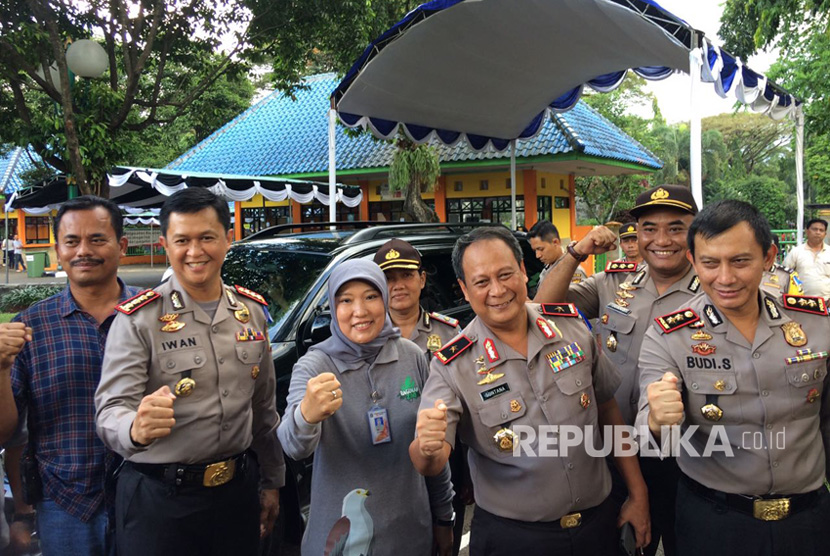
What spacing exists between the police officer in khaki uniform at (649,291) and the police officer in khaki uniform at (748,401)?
561 millimetres

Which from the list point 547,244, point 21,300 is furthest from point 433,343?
point 21,300

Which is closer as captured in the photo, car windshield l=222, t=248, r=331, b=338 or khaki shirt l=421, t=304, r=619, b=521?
khaki shirt l=421, t=304, r=619, b=521

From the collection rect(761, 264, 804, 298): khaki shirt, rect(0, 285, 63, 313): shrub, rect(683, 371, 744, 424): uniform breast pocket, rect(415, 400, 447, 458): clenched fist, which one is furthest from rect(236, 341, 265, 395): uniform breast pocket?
rect(0, 285, 63, 313): shrub

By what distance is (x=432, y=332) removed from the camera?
2.86m

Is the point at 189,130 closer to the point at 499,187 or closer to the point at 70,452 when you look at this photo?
the point at 499,187

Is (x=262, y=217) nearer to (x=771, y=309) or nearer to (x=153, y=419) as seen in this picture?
(x=153, y=419)

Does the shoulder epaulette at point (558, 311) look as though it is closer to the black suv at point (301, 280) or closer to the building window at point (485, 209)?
the black suv at point (301, 280)

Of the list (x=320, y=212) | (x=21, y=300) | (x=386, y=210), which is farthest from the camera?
(x=320, y=212)

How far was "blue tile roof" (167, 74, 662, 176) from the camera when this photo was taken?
1289cm

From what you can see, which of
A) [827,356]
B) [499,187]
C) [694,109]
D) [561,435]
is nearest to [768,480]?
[827,356]

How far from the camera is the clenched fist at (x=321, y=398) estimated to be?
1.65m

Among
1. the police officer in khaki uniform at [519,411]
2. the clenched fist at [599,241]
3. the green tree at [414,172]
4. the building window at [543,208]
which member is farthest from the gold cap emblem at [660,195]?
the building window at [543,208]

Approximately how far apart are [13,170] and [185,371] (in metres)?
27.2

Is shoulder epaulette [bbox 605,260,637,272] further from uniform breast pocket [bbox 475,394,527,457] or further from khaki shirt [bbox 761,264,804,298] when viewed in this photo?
uniform breast pocket [bbox 475,394,527,457]
